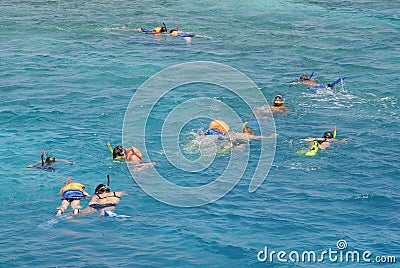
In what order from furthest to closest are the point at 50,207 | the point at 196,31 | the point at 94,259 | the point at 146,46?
the point at 196,31 < the point at 146,46 < the point at 50,207 < the point at 94,259

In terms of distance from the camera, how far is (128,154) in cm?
2502

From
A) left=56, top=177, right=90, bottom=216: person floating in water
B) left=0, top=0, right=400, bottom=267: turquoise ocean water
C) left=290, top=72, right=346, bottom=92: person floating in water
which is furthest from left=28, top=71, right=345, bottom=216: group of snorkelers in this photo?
left=0, top=0, right=400, bottom=267: turquoise ocean water

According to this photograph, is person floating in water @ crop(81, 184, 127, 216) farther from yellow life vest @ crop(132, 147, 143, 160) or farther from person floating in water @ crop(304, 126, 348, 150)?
person floating in water @ crop(304, 126, 348, 150)

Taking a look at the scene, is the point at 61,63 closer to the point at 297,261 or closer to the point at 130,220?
the point at 130,220

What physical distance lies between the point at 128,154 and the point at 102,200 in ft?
12.3

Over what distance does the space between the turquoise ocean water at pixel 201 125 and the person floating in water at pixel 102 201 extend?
17.0 inches

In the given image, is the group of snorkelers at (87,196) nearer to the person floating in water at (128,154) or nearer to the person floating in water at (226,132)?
the person floating in water at (128,154)

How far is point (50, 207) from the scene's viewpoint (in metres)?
21.7

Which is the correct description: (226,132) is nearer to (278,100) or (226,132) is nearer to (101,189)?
(278,100)

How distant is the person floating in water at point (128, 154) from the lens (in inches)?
982

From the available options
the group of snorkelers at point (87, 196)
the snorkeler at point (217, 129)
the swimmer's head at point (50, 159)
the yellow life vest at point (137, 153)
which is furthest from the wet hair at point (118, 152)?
the snorkeler at point (217, 129)

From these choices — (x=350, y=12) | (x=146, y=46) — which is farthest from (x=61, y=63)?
(x=350, y=12)

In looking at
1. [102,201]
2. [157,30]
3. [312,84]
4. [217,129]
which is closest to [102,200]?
[102,201]

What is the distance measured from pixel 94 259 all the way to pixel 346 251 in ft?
23.4
